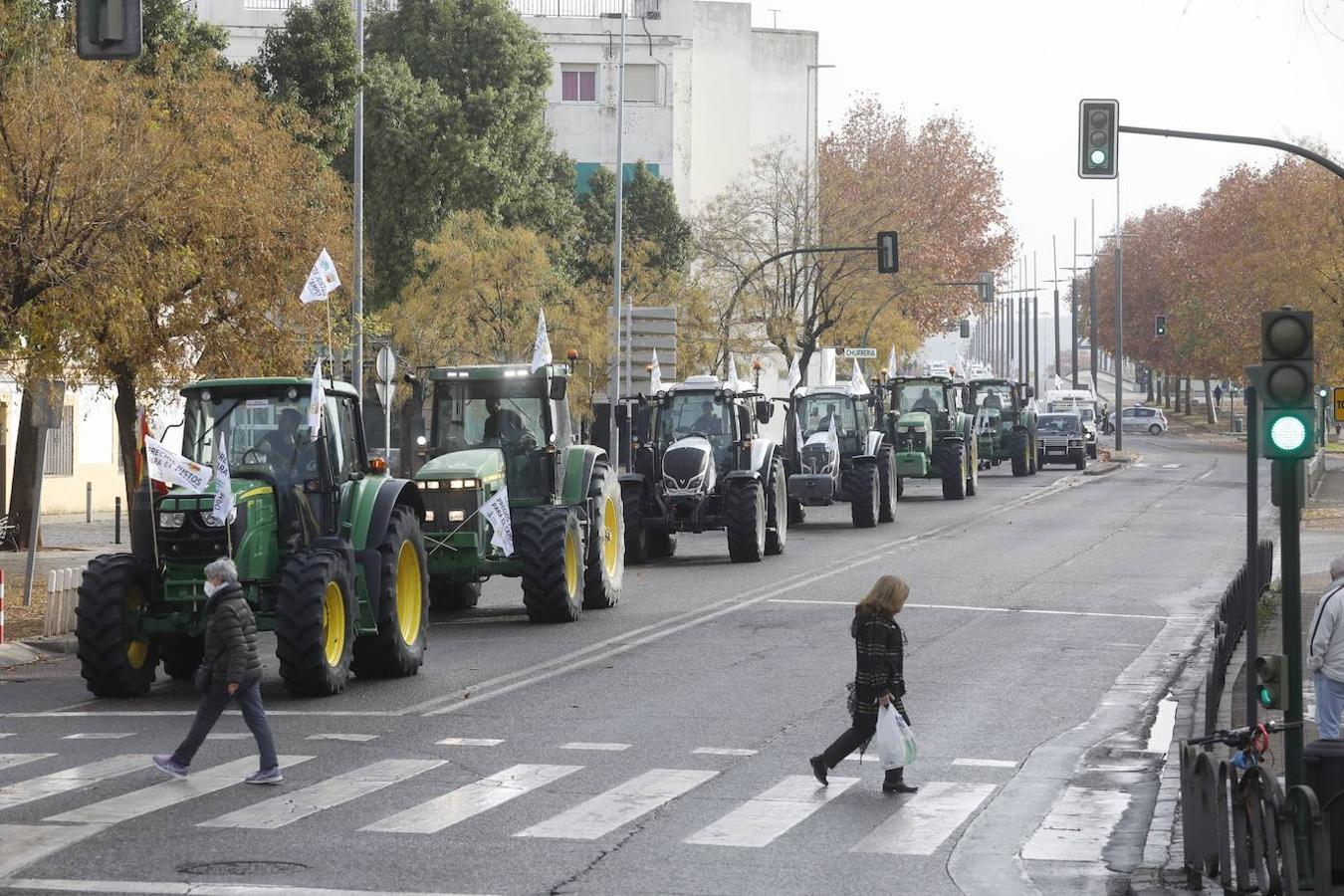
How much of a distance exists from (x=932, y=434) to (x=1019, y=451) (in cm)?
1432

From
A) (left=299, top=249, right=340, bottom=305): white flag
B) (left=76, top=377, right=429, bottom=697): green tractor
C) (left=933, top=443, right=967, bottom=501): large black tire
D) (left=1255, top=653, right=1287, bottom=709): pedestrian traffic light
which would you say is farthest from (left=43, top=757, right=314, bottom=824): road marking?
(left=933, top=443, right=967, bottom=501): large black tire

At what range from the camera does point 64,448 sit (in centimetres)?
4409

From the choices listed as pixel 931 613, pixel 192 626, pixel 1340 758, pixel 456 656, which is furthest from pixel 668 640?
pixel 1340 758

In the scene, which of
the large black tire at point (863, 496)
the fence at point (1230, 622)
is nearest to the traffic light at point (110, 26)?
the fence at point (1230, 622)

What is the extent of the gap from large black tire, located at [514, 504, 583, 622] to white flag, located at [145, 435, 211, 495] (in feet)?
19.5

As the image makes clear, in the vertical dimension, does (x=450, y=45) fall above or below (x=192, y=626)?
above

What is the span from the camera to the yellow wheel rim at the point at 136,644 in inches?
680

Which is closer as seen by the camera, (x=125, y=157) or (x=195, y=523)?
(x=195, y=523)

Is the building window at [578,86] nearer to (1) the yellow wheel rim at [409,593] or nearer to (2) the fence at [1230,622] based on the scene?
(2) the fence at [1230,622]

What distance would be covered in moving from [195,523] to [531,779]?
4.97m

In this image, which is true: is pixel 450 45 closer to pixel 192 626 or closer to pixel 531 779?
pixel 192 626

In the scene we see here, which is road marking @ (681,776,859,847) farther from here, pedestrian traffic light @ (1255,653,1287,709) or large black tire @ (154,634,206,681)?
large black tire @ (154,634,206,681)

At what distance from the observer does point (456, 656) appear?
67.3ft

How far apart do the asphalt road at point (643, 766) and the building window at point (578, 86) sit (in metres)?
51.0
